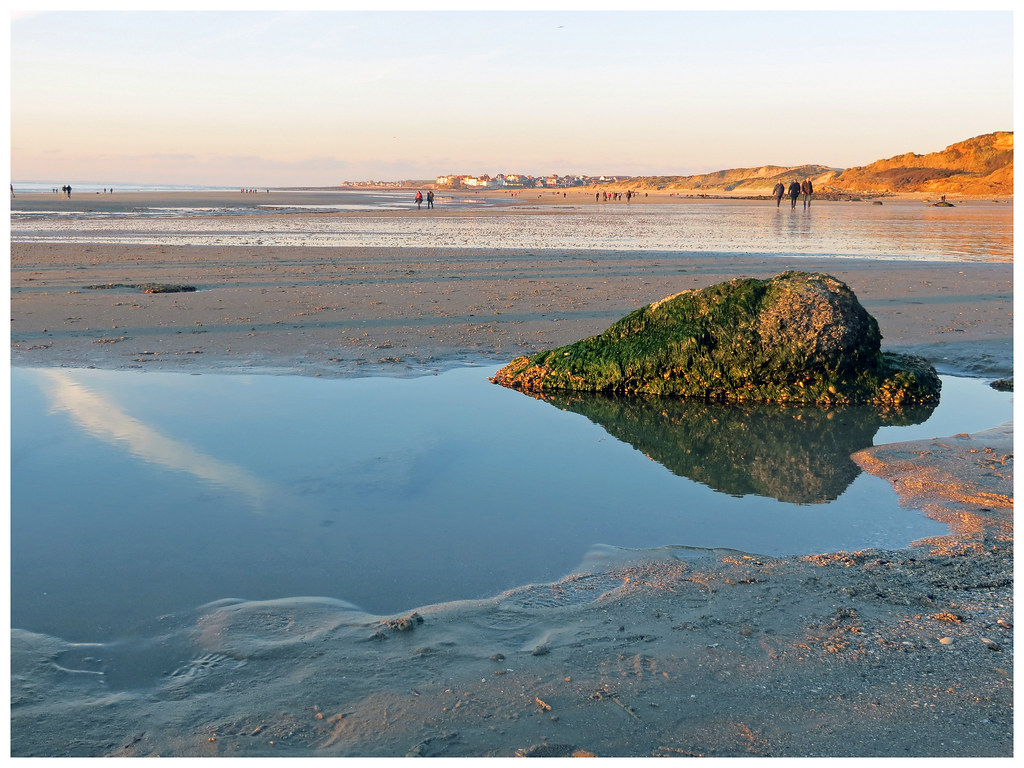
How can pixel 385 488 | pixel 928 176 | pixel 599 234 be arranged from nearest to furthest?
pixel 385 488
pixel 599 234
pixel 928 176

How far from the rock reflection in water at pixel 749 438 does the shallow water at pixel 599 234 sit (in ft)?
48.1

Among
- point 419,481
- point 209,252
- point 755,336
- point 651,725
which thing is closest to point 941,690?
point 651,725

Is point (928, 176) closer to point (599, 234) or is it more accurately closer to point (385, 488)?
point (599, 234)

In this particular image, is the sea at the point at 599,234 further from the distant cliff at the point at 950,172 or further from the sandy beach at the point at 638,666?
the distant cliff at the point at 950,172

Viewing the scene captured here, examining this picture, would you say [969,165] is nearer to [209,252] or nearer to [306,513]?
[209,252]

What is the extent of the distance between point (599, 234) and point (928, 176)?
262 feet

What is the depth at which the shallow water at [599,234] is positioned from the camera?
2311 cm

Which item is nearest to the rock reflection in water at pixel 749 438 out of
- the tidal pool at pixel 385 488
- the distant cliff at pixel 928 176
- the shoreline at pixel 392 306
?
the tidal pool at pixel 385 488

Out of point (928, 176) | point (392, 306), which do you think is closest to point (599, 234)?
point (392, 306)

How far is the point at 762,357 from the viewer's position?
7668 millimetres

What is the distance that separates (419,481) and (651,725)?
9.47 ft

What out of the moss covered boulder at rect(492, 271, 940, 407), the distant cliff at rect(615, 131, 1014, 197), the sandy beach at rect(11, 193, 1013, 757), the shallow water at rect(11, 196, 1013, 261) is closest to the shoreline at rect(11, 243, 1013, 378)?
the moss covered boulder at rect(492, 271, 940, 407)

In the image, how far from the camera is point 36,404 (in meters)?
7.13

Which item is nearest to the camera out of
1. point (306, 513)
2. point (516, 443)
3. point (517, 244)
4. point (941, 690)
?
point (941, 690)
